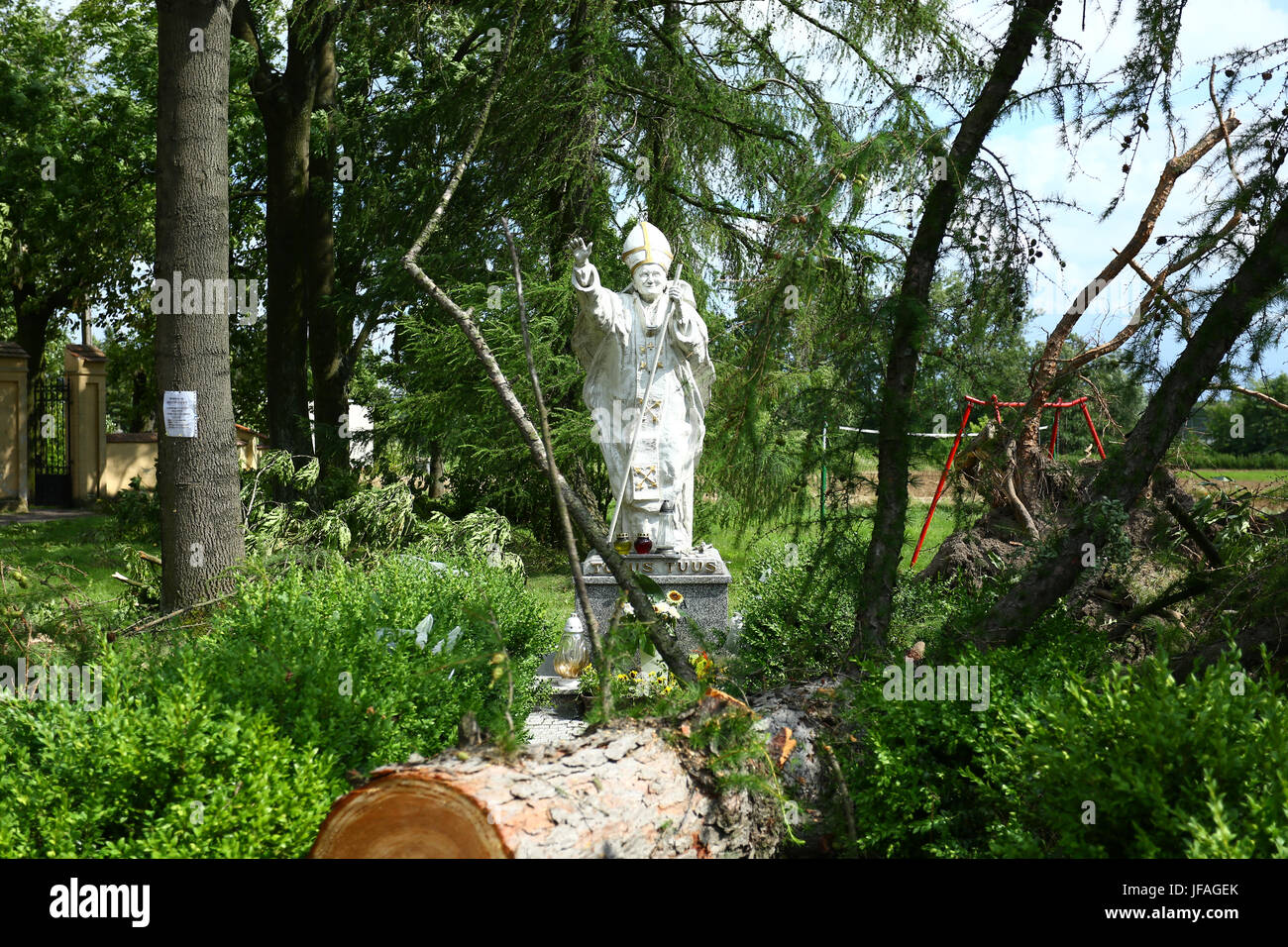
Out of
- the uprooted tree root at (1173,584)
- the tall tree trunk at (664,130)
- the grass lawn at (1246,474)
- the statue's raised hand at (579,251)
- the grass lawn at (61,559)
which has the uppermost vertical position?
→ the tall tree trunk at (664,130)

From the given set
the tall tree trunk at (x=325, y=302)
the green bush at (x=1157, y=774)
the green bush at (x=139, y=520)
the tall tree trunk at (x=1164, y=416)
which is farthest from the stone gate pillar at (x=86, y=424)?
the green bush at (x=1157, y=774)

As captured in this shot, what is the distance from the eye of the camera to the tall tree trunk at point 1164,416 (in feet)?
12.6

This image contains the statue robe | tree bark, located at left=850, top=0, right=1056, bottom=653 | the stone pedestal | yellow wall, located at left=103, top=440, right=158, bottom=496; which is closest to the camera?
tree bark, located at left=850, top=0, right=1056, bottom=653

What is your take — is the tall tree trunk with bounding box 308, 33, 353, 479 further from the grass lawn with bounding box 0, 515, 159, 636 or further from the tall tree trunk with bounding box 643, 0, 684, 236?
the tall tree trunk with bounding box 643, 0, 684, 236

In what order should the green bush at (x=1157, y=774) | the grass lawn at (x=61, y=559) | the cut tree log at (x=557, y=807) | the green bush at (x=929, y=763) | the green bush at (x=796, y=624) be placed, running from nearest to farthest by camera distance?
the green bush at (x=1157, y=774), the cut tree log at (x=557, y=807), the green bush at (x=929, y=763), the green bush at (x=796, y=624), the grass lawn at (x=61, y=559)

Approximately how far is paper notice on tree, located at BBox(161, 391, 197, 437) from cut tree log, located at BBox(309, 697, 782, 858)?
4.10m

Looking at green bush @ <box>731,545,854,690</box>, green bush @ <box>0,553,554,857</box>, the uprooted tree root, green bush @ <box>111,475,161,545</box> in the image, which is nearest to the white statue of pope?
green bush @ <box>731,545,854,690</box>

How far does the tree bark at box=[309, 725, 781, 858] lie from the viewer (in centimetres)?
279

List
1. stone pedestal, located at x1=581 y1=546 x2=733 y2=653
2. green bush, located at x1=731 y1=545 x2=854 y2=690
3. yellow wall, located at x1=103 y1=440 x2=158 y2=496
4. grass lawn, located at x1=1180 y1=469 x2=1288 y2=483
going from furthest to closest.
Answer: yellow wall, located at x1=103 y1=440 x2=158 y2=496 → stone pedestal, located at x1=581 y1=546 x2=733 y2=653 → grass lawn, located at x1=1180 y1=469 x2=1288 y2=483 → green bush, located at x1=731 y1=545 x2=854 y2=690

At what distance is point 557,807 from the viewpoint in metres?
2.91

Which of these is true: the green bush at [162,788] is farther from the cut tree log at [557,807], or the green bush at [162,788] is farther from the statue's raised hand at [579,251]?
the statue's raised hand at [579,251]

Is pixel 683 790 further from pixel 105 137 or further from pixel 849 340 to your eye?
pixel 105 137

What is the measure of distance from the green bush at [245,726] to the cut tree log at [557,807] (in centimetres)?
21

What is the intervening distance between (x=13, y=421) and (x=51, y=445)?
168cm
